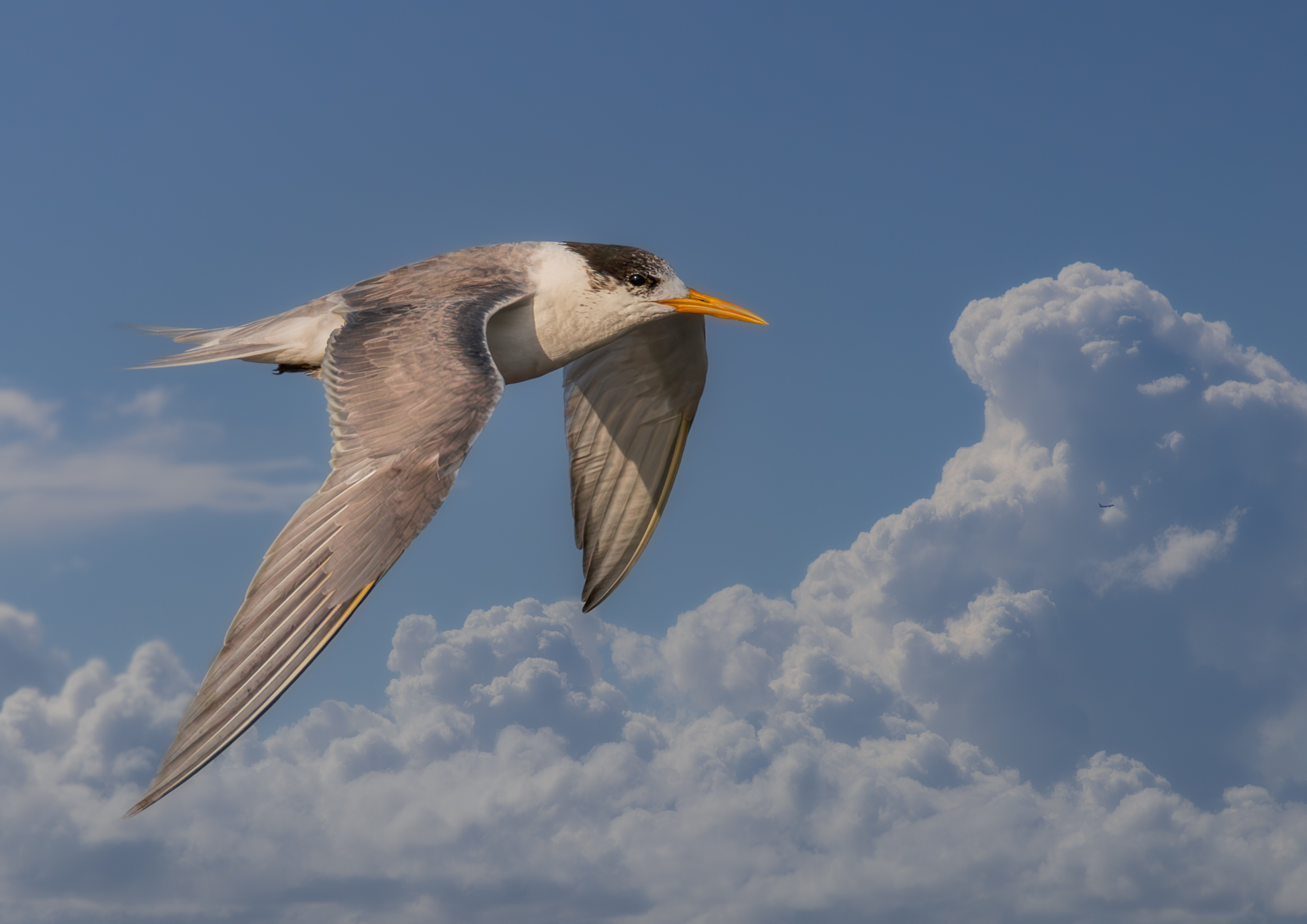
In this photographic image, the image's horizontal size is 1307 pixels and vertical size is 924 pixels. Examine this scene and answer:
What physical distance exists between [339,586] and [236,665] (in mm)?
728

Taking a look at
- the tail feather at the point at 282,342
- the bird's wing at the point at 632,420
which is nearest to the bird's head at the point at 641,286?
the bird's wing at the point at 632,420

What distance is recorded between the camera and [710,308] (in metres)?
10.4

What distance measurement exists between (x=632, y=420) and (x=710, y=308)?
81.6 inches

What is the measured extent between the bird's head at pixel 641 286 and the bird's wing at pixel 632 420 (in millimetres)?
1291

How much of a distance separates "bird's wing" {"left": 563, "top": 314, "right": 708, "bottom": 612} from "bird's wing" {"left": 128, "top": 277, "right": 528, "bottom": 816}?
3.00m

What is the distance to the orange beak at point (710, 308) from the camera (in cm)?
1033

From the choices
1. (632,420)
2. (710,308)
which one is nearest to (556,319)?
(710,308)

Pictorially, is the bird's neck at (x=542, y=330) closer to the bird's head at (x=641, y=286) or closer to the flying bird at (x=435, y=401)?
the flying bird at (x=435, y=401)

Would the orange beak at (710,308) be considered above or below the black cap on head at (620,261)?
below

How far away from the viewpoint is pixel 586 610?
11.1 metres

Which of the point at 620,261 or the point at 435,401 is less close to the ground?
the point at 620,261

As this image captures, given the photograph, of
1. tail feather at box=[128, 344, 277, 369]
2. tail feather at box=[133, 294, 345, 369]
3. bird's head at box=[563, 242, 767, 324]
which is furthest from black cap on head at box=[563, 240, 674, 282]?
tail feather at box=[128, 344, 277, 369]

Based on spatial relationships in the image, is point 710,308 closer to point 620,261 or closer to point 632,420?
point 620,261

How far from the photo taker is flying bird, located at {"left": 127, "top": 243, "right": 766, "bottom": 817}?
635 centimetres
